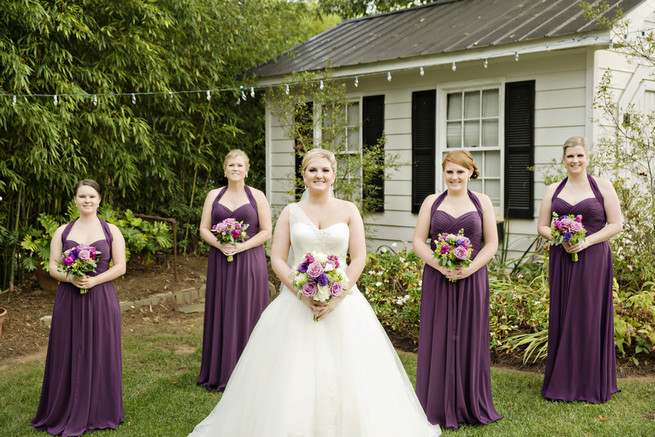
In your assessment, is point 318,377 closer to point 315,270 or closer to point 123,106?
point 315,270

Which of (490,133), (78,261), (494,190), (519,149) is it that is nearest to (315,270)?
(78,261)

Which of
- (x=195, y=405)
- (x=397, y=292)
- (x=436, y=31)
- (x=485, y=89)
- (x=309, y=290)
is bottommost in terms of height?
(x=195, y=405)

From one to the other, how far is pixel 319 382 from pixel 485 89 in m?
6.49

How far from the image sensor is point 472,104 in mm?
9227

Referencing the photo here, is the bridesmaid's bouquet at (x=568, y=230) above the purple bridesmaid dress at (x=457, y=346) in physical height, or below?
above

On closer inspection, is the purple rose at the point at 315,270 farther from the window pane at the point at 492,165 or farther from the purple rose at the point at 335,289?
the window pane at the point at 492,165

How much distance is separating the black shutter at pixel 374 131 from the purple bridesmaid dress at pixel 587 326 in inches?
196

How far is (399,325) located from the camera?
285 inches

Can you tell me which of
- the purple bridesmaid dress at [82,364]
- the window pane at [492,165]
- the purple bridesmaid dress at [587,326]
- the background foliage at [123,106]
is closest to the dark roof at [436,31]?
the background foliage at [123,106]

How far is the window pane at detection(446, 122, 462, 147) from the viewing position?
30.8 feet

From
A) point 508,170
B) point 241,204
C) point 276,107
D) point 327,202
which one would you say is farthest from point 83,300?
point 276,107

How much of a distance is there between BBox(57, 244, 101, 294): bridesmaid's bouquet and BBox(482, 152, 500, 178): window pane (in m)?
6.14

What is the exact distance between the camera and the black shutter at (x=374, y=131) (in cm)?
1018

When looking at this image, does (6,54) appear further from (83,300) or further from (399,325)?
(399,325)
